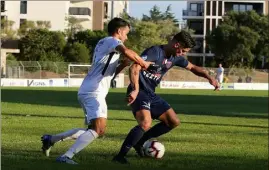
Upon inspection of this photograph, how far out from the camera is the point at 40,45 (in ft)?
Result: 237

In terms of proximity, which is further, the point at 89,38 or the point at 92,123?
the point at 89,38

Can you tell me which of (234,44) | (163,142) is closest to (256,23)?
(234,44)

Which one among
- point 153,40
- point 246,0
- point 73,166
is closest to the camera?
point 73,166

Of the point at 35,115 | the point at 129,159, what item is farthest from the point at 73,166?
the point at 35,115

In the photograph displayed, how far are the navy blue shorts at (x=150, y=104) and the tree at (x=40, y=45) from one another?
203 ft

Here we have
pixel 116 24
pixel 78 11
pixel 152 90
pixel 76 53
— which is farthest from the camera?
pixel 78 11

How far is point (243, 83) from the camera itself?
71875 mm

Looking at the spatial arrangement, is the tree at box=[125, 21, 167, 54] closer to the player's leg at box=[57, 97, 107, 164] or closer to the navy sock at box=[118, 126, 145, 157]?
the navy sock at box=[118, 126, 145, 157]

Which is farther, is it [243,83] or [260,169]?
[243,83]

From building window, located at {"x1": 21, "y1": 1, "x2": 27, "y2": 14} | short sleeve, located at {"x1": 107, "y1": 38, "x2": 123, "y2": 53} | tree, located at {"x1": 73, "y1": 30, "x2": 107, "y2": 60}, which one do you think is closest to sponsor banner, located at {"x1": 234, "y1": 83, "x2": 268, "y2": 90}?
tree, located at {"x1": 73, "y1": 30, "x2": 107, "y2": 60}

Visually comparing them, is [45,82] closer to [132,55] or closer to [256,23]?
[256,23]

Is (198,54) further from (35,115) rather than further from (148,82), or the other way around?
(148,82)

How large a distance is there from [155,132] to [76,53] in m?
62.8

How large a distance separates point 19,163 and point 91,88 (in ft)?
4.13
